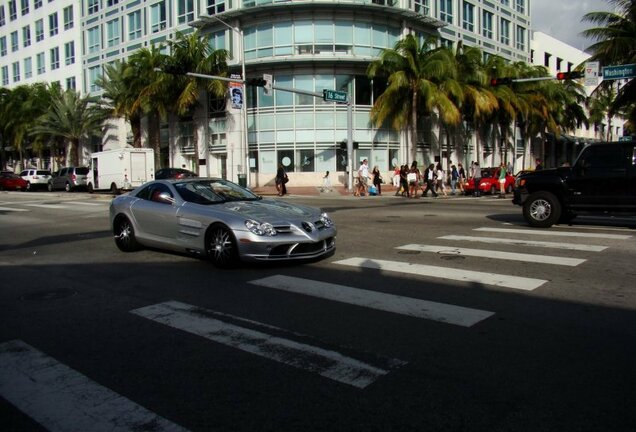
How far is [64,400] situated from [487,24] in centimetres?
5100

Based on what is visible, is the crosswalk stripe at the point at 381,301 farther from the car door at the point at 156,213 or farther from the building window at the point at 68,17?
the building window at the point at 68,17

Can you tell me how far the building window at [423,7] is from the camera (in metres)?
39.3

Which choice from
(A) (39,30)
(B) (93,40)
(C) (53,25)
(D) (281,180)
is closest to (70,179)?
(D) (281,180)

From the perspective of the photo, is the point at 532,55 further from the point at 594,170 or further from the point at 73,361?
the point at 73,361

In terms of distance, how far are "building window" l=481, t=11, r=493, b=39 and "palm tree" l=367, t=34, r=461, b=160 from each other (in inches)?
657

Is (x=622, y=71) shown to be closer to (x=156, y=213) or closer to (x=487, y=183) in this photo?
(x=487, y=183)

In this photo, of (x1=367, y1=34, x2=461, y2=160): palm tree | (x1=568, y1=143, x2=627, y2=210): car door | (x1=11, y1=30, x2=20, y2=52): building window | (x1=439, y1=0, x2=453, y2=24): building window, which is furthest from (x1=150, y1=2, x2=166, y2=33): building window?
(x1=568, y1=143, x2=627, y2=210): car door

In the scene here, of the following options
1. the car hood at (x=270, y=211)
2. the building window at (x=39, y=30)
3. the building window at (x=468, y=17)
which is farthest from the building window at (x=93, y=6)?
the car hood at (x=270, y=211)

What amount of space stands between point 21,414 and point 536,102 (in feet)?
A: 147

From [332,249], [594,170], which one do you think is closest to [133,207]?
[332,249]

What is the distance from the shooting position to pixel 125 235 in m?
10.1

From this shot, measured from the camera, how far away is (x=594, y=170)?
12008 millimetres

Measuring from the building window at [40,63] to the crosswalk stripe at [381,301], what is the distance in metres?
61.7

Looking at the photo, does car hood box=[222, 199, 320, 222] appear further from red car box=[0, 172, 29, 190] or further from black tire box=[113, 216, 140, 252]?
red car box=[0, 172, 29, 190]
